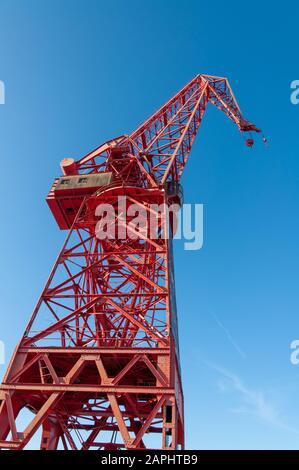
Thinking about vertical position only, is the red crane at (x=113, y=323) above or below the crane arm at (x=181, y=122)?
below

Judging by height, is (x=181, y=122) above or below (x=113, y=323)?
above

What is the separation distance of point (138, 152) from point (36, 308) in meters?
12.4

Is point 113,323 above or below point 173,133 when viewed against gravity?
below

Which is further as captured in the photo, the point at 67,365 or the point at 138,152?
the point at 138,152

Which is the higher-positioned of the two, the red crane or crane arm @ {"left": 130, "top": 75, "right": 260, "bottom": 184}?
crane arm @ {"left": 130, "top": 75, "right": 260, "bottom": 184}

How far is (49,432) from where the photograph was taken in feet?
54.0
